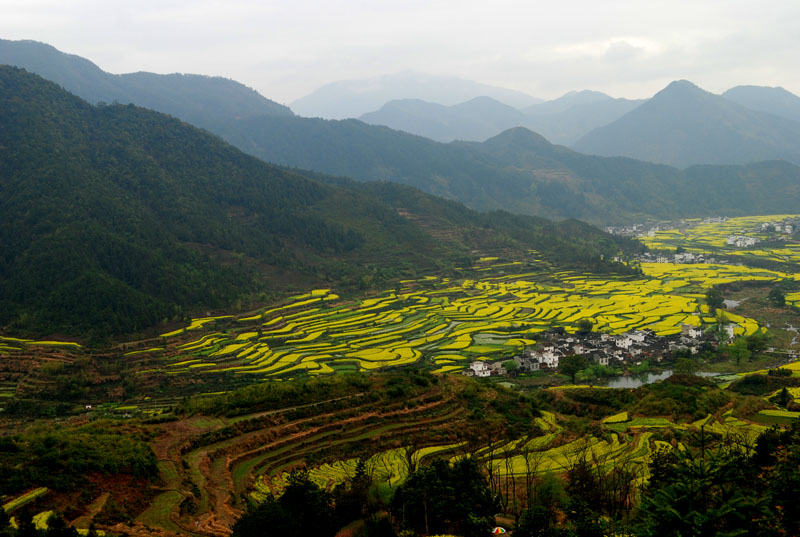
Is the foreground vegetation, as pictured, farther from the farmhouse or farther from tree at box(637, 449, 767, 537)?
the farmhouse

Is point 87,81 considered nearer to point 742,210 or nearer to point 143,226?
point 143,226

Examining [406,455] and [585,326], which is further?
[585,326]

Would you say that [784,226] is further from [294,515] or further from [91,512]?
[91,512]

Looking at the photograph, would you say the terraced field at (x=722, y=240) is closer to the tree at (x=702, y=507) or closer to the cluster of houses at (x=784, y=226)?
the cluster of houses at (x=784, y=226)

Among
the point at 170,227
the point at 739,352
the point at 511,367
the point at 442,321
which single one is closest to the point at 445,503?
the point at 511,367

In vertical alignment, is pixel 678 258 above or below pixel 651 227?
below

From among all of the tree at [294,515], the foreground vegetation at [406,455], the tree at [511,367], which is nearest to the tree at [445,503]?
the foreground vegetation at [406,455]
